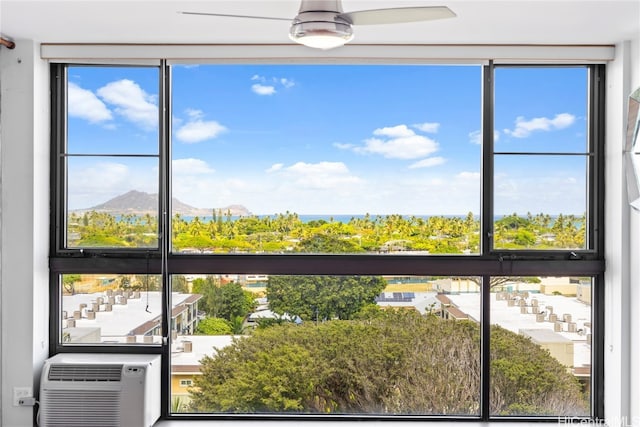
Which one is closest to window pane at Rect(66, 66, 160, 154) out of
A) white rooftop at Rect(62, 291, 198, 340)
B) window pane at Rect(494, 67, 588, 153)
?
white rooftop at Rect(62, 291, 198, 340)

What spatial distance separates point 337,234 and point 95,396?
5.45 ft

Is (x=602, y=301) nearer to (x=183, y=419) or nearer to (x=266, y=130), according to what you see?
(x=266, y=130)

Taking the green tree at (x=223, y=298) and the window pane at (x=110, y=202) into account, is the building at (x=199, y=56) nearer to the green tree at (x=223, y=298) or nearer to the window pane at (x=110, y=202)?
the window pane at (x=110, y=202)

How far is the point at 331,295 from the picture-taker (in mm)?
3201

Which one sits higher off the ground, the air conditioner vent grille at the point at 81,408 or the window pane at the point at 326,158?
the window pane at the point at 326,158

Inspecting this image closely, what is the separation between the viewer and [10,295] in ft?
9.84

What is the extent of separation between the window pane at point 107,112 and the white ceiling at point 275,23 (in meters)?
0.26

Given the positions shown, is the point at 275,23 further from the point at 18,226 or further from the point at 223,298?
the point at 18,226

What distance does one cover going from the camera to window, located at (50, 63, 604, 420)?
10.4 feet

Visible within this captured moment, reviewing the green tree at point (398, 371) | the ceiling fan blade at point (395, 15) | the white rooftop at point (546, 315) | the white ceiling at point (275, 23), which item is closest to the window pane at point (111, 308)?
the green tree at point (398, 371)

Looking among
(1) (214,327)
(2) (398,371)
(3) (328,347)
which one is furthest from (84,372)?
(2) (398,371)

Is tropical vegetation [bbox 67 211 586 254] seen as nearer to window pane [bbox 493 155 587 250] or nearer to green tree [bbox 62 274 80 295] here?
window pane [bbox 493 155 587 250]

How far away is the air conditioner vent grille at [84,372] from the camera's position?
293 centimetres

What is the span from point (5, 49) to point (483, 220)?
299cm
